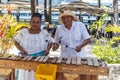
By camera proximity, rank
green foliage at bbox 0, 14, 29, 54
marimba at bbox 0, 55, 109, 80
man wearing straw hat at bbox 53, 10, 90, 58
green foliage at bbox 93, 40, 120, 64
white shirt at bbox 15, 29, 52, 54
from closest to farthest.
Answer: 1. marimba at bbox 0, 55, 109, 80
2. white shirt at bbox 15, 29, 52, 54
3. man wearing straw hat at bbox 53, 10, 90, 58
4. green foliage at bbox 93, 40, 120, 64
5. green foliage at bbox 0, 14, 29, 54

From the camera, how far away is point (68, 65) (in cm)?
324

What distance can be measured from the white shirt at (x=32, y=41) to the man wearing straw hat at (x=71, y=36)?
0.29 meters

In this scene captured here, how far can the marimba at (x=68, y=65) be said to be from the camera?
3189mm

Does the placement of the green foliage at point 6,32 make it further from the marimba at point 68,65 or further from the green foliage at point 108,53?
the marimba at point 68,65

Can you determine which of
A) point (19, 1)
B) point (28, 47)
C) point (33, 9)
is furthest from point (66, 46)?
point (19, 1)

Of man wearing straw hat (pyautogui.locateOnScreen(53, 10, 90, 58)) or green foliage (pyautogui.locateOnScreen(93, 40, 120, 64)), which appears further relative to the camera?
green foliage (pyautogui.locateOnScreen(93, 40, 120, 64))

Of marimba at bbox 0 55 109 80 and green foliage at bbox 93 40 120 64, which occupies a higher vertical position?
marimba at bbox 0 55 109 80

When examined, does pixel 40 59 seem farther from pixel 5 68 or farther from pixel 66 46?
pixel 66 46

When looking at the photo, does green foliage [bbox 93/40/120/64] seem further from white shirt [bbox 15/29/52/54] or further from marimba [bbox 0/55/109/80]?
marimba [bbox 0/55/109/80]


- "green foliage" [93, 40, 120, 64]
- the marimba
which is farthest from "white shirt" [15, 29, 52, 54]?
"green foliage" [93, 40, 120, 64]

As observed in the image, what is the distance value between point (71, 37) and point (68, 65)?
1.04 m

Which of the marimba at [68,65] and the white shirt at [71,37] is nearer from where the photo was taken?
the marimba at [68,65]

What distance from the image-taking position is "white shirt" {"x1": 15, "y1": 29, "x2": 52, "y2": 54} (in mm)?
3955

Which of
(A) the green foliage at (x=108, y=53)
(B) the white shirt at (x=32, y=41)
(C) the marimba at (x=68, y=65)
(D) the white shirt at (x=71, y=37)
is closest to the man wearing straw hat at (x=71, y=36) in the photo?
(D) the white shirt at (x=71, y=37)
